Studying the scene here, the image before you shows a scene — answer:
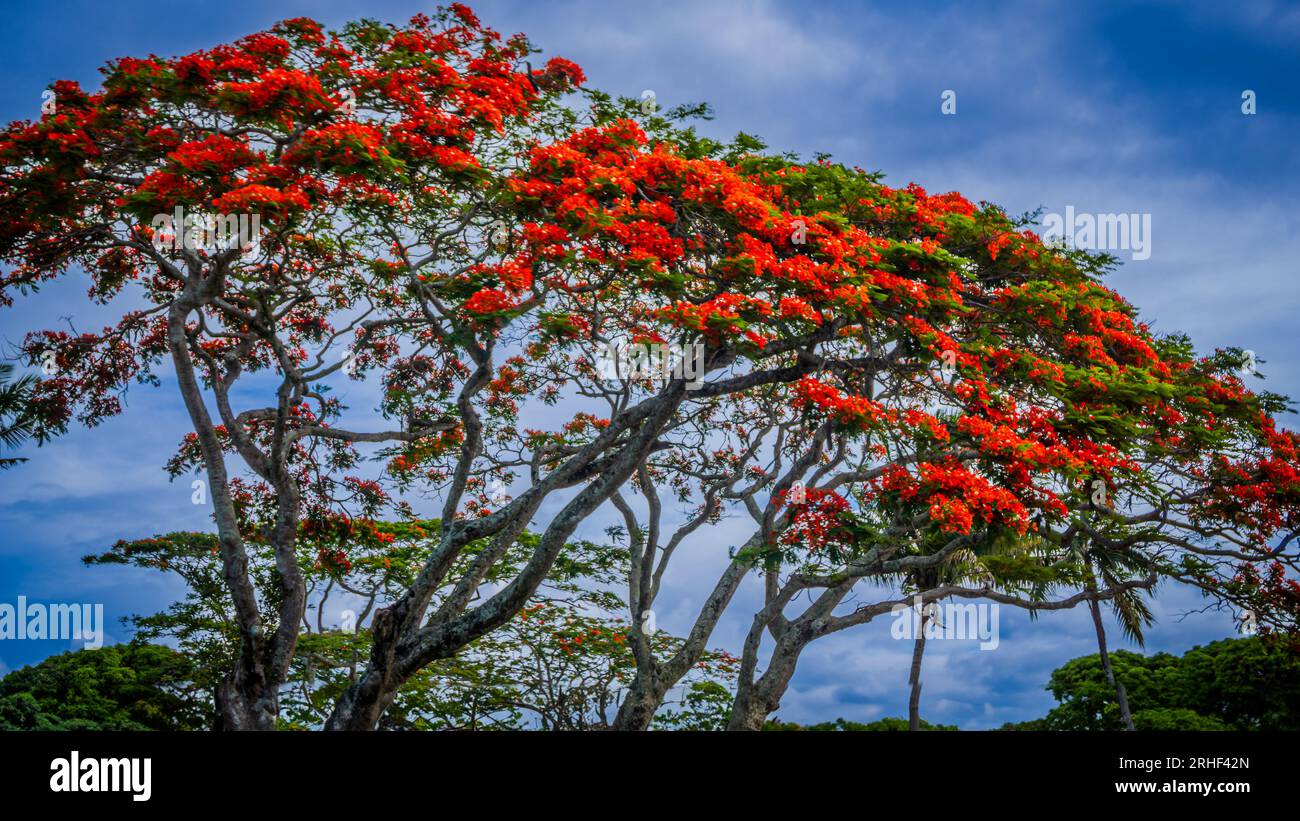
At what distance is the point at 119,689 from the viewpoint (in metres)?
15.5

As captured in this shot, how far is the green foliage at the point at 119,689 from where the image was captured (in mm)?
14953

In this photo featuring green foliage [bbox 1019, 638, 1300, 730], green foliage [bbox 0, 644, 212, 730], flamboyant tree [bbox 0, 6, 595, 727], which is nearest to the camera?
flamboyant tree [bbox 0, 6, 595, 727]

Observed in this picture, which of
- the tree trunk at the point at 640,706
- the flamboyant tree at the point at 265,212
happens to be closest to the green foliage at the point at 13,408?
the flamboyant tree at the point at 265,212

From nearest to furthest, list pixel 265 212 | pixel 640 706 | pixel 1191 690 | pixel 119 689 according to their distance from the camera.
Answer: pixel 265 212
pixel 640 706
pixel 119 689
pixel 1191 690

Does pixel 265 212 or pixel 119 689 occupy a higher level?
pixel 265 212

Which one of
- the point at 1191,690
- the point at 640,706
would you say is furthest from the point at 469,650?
the point at 1191,690

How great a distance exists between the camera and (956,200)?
12.0 m

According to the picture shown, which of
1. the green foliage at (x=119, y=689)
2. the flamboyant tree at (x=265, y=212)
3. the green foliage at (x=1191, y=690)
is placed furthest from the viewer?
the green foliage at (x=1191, y=690)

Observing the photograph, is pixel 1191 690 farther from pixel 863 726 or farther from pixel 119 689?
pixel 119 689

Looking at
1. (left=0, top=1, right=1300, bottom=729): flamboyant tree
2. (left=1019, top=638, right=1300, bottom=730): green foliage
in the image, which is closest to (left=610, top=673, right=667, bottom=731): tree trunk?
(left=0, top=1, right=1300, bottom=729): flamboyant tree

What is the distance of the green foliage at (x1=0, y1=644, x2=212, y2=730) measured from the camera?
49.1ft

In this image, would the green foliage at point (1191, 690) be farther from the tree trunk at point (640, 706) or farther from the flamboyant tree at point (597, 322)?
the tree trunk at point (640, 706)

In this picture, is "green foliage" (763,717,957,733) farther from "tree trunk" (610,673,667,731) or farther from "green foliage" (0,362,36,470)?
"green foliage" (0,362,36,470)
